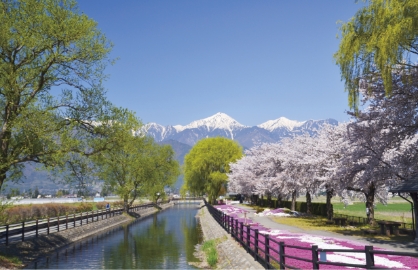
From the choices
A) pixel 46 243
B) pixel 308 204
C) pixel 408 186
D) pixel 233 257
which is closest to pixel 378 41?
pixel 408 186

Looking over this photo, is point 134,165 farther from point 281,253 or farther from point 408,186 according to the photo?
point 281,253

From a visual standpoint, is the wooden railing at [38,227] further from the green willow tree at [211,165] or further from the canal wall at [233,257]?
the green willow tree at [211,165]

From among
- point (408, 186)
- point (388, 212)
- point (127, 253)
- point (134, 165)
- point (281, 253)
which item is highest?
point (134, 165)

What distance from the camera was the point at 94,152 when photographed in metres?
22.9

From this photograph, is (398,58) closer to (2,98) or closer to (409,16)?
(409,16)

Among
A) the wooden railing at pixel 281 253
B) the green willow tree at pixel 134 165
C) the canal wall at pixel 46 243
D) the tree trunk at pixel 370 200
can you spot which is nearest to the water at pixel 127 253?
the canal wall at pixel 46 243

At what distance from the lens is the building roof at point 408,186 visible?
2103 cm

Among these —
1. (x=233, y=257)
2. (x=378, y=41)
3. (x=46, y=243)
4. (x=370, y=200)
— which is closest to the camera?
(x=378, y=41)

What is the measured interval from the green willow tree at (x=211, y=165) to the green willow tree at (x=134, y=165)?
5.14 metres

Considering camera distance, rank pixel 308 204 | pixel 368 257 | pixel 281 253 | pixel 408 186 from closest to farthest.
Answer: pixel 368 257 < pixel 281 253 < pixel 408 186 < pixel 308 204

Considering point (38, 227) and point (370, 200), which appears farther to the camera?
point (38, 227)

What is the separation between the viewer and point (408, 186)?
21.7m

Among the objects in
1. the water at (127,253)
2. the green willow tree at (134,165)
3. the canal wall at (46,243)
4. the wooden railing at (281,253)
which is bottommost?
the water at (127,253)

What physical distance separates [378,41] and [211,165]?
6112 cm
